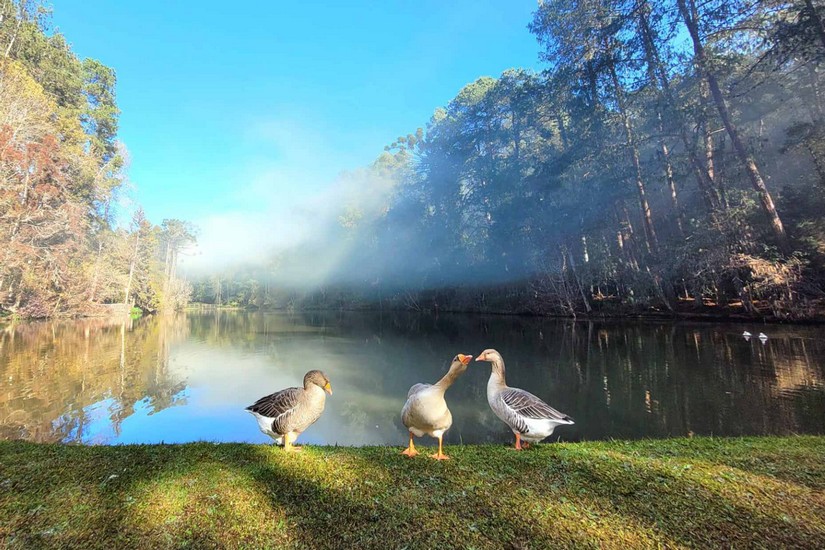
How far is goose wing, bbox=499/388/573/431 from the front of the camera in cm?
397

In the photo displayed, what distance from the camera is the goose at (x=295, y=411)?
13.3ft

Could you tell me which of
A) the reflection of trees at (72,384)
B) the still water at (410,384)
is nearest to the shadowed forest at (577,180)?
the still water at (410,384)

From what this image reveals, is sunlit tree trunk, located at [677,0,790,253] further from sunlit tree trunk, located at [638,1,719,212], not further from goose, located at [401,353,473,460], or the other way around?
goose, located at [401,353,473,460]

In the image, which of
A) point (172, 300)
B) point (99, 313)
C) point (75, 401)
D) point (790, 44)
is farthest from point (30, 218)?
point (172, 300)

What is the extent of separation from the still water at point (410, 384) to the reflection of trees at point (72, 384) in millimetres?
37

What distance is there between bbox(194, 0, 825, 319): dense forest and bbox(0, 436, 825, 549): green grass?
60.2 ft

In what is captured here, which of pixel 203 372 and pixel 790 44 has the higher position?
pixel 790 44

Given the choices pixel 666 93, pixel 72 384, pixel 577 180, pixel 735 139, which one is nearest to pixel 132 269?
pixel 72 384

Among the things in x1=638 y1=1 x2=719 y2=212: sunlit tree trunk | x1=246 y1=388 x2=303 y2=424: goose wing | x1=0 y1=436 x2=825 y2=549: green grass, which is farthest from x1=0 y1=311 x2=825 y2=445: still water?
x1=638 y1=1 x2=719 y2=212: sunlit tree trunk

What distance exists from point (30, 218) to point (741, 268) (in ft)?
122

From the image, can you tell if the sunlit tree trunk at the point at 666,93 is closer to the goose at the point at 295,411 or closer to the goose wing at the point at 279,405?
the goose at the point at 295,411

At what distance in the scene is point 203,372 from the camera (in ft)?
40.4

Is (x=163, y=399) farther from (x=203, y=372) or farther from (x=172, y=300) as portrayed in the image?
(x=172, y=300)

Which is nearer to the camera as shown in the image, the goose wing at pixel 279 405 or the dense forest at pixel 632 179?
the goose wing at pixel 279 405
